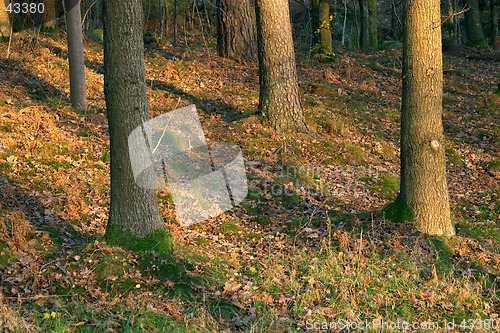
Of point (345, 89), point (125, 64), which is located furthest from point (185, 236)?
point (345, 89)

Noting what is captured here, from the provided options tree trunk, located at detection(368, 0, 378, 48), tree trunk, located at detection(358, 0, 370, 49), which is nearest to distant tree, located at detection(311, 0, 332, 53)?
tree trunk, located at detection(358, 0, 370, 49)

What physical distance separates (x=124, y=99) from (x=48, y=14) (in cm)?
1298

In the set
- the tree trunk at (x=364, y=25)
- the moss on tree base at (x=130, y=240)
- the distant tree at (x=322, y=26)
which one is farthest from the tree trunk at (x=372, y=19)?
the moss on tree base at (x=130, y=240)

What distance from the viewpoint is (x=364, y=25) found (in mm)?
22719

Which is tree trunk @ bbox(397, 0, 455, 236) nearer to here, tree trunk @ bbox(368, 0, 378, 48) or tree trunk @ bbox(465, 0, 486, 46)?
tree trunk @ bbox(368, 0, 378, 48)

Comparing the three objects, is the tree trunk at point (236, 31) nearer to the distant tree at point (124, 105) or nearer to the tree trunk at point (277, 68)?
the tree trunk at point (277, 68)

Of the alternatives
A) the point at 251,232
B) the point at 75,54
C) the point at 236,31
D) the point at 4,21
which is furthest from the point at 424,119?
the point at 4,21

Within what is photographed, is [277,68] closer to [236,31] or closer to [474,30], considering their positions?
[236,31]

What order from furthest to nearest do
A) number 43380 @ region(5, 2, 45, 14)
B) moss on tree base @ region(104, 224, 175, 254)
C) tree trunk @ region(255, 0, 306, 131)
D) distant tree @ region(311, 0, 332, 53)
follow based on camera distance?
distant tree @ region(311, 0, 332, 53), number 43380 @ region(5, 2, 45, 14), tree trunk @ region(255, 0, 306, 131), moss on tree base @ region(104, 224, 175, 254)

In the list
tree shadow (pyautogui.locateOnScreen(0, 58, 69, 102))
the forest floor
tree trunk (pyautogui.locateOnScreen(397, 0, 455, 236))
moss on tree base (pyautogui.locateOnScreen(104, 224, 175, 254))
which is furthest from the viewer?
tree shadow (pyautogui.locateOnScreen(0, 58, 69, 102))

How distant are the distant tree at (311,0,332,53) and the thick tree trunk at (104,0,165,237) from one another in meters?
12.0

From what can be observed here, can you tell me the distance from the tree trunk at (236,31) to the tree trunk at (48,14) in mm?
6191

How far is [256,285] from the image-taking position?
563 cm

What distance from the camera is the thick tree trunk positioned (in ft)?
17.2
